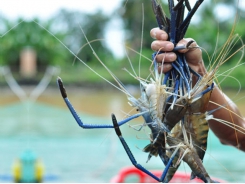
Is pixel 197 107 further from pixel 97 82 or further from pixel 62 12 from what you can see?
pixel 62 12

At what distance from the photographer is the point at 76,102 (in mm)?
15141

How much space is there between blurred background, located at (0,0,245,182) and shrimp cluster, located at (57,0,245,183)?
0.24ft

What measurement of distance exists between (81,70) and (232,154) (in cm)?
1746

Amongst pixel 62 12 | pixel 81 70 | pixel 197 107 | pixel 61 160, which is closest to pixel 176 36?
pixel 197 107

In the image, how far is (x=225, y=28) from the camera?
79.3 ft

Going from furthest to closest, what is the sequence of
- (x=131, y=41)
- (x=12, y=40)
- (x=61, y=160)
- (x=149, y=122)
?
(x=131, y=41) → (x=12, y=40) → (x=61, y=160) → (x=149, y=122)

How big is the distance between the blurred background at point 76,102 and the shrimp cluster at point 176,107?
7cm

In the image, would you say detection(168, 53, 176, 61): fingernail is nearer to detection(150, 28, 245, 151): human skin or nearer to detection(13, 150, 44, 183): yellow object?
detection(150, 28, 245, 151): human skin

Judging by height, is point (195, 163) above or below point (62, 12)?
below

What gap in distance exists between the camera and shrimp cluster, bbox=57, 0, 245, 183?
1110 millimetres

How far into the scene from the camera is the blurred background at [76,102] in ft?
15.2

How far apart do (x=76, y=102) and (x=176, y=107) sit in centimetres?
1414

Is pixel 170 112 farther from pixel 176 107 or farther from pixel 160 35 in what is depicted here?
pixel 160 35

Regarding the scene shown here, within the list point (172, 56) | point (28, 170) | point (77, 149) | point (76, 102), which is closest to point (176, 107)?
point (172, 56)
